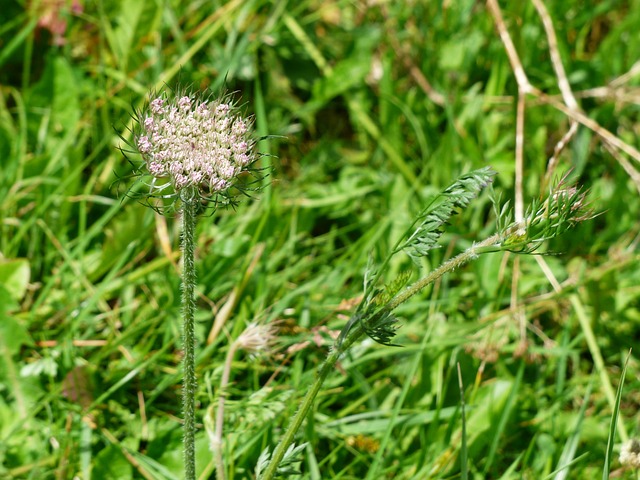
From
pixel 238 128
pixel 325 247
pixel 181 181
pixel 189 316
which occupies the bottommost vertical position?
→ pixel 189 316

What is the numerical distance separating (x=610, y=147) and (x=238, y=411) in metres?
2.12

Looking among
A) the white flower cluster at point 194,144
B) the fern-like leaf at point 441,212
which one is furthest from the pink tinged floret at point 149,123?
the fern-like leaf at point 441,212

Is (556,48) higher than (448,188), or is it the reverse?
(556,48)

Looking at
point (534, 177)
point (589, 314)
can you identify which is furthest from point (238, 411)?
A: point (534, 177)

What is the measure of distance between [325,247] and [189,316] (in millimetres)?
1677

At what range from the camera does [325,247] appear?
128 inches

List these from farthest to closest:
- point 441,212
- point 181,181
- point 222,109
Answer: point 441,212, point 222,109, point 181,181

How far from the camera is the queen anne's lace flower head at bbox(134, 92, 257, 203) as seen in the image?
1.47 metres

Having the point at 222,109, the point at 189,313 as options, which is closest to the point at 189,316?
the point at 189,313

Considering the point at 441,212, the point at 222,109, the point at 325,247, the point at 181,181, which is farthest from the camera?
the point at 325,247

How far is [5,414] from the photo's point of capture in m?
2.52

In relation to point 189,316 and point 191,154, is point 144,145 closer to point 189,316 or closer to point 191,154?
point 191,154

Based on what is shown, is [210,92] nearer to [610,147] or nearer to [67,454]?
[67,454]

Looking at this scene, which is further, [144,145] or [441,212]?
[441,212]
